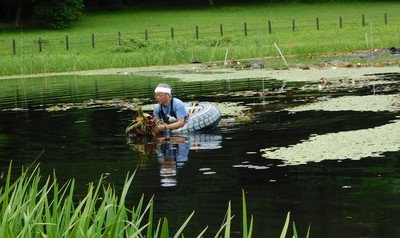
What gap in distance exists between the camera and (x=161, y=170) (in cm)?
1387

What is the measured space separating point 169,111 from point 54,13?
54.2 m

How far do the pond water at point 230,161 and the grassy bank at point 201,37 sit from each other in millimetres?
15132

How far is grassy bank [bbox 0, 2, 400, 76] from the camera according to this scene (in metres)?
44.0

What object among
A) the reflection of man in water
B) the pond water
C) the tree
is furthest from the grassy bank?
the reflection of man in water

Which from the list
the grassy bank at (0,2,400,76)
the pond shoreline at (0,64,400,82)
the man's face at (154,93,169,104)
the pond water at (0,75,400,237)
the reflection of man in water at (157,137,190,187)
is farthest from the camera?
the grassy bank at (0,2,400,76)

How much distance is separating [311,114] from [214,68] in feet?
63.3

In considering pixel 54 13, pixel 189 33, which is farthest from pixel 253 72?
pixel 54 13

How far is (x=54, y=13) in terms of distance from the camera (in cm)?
7056

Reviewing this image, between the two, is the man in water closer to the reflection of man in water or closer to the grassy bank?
the reflection of man in water

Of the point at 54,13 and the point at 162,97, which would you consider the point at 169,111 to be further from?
the point at 54,13

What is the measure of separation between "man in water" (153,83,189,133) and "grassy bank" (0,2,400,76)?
20.4 meters

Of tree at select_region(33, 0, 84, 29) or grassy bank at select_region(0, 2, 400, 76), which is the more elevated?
tree at select_region(33, 0, 84, 29)

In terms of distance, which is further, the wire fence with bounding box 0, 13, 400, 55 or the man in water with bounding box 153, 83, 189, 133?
the wire fence with bounding box 0, 13, 400, 55

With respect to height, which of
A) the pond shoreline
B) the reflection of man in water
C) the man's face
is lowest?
the reflection of man in water
